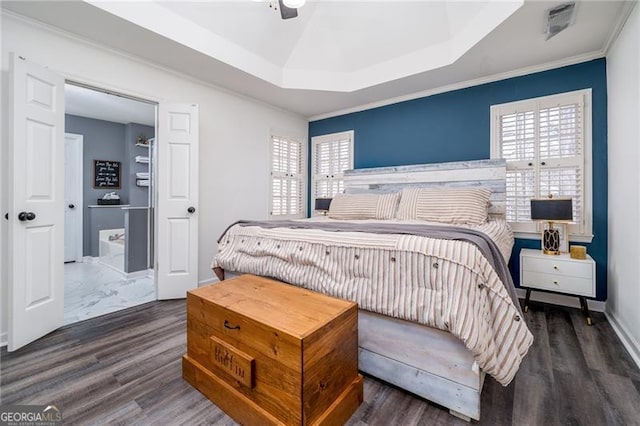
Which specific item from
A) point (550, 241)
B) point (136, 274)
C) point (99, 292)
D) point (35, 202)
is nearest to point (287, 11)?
point (35, 202)

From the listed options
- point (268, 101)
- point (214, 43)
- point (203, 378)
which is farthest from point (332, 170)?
point (203, 378)

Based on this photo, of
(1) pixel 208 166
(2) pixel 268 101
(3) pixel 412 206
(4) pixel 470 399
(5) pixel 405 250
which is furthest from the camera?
(2) pixel 268 101

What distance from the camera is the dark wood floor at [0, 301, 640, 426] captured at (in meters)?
1.39

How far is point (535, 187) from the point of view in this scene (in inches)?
120

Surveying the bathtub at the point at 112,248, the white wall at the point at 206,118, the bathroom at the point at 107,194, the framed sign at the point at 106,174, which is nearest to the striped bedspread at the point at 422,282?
the white wall at the point at 206,118

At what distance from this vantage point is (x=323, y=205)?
4.33m

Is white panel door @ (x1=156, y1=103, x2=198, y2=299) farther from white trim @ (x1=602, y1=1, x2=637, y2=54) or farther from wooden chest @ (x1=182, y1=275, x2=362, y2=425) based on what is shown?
white trim @ (x1=602, y1=1, x2=637, y2=54)

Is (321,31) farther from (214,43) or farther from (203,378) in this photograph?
(203,378)

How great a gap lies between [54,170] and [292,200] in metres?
3.02

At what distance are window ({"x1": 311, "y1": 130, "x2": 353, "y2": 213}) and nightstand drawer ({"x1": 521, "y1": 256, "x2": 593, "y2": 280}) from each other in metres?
2.68

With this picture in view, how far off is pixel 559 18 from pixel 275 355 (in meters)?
3.19

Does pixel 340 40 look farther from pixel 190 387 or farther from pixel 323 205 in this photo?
pixel 190 387

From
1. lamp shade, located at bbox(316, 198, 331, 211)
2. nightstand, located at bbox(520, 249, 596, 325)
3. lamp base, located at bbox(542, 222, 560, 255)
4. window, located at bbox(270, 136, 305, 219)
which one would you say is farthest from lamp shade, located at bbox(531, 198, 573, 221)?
window, located at bbox(270, 136, 305, 219)

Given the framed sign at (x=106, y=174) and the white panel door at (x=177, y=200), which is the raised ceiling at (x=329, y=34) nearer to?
the white panel door at (x=177, y=200)
